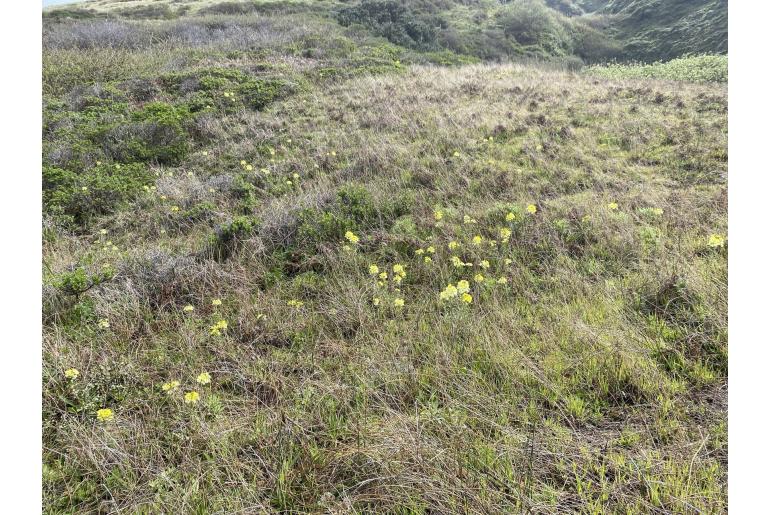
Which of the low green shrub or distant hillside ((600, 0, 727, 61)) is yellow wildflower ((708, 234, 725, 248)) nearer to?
the low green shrub

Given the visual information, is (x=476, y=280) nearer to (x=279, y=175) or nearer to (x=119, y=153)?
(x=279, y=175)

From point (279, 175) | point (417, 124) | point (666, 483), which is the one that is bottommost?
point (666, 483)

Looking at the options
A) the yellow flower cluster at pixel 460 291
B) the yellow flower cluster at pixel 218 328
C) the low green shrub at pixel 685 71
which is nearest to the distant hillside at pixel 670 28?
the low green shrub at pixel 685 71

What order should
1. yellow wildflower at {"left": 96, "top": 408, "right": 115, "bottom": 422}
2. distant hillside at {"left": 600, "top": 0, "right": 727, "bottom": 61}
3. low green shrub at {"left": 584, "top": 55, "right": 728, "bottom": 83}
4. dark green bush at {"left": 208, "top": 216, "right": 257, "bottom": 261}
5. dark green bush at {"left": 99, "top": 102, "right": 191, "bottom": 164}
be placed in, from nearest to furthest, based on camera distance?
yellow wildflower at {"left": 96, "top": 408, "right": 115, "bottom": 422} → dark green bush at {"left": 208, "top": 216, "right": 257, "bottom": 261} → dark green bush at {"left": 99, "top": 102, "right": 191, "bottom": 164} → low green shrub at {"left": 584, "top": 55, "right": 728, "bottom": 83} → distant hillside at {"left": 600, "top": 0, "right": 727, "bottom": 61}

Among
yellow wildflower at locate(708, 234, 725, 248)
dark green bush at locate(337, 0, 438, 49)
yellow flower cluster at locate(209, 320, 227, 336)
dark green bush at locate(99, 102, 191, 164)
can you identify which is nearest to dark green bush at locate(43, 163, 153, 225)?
dark green bush at locate(99, 102, 191, 164)

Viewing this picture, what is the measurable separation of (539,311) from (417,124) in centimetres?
692

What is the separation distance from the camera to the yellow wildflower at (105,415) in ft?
8.14

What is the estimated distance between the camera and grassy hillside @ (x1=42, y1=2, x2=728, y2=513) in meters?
2.06

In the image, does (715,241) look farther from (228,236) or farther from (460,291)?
(228,236)

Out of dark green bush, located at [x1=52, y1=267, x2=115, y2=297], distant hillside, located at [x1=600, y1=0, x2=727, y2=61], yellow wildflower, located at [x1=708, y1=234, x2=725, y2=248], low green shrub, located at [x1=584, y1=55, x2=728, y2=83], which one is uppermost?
distant hillside, located at [x1=600, y1=0, x2=727, y2=61]

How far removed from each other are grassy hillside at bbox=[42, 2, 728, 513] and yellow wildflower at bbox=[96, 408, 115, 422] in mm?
15

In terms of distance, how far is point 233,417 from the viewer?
8.52 feet

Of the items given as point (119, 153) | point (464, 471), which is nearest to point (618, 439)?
point (464, 471)

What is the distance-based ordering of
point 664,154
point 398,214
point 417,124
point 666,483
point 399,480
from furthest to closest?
point 417,124 < point 664,154 < point 398,214 < point 399,480 < point 666,483
